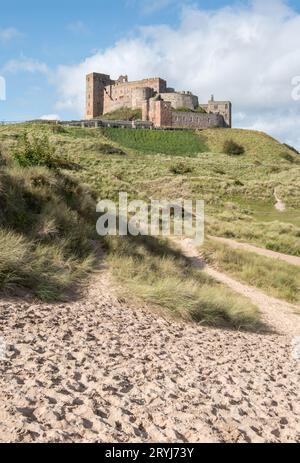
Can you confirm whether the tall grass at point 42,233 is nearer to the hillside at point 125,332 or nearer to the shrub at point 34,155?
the hillside at point 125,332

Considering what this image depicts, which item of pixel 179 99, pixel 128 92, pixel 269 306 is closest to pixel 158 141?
pixel 179 99

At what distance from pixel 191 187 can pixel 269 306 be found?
28.3 meters

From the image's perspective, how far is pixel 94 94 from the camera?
393 ft

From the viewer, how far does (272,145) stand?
85.7m

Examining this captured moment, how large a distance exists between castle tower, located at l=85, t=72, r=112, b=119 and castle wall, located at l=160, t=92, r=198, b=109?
18.9m

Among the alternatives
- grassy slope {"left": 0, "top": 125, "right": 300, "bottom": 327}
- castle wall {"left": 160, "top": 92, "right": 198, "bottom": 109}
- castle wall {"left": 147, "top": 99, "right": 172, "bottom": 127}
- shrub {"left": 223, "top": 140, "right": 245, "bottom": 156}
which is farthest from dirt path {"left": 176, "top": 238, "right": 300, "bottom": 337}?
castle wall {"left": 160, "top": 92, "right": 198, "bottom": 109}

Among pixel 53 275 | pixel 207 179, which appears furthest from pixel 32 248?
pixel 207 179

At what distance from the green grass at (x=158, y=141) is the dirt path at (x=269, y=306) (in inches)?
2235

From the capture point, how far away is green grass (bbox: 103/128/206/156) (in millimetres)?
74938

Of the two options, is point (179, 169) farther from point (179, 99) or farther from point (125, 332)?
point (179, 99)

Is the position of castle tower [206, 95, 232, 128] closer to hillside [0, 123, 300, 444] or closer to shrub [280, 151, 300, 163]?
shrub [280, 151, 300, 163]

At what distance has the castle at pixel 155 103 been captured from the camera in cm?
10175

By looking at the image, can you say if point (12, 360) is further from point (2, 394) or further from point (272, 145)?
point (272, 145)

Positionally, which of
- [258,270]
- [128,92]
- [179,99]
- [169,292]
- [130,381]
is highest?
[128,92]
